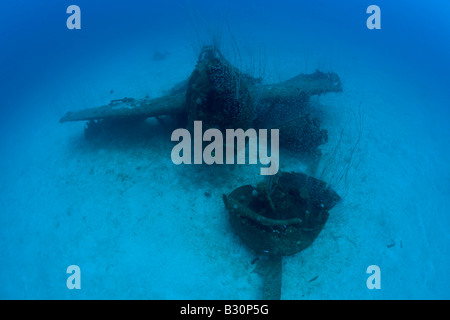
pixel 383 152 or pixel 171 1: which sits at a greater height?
pixel 171 1

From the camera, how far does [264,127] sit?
7.02 metres

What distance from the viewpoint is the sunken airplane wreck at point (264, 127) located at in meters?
4.53

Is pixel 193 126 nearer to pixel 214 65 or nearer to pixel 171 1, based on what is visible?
pixel 214 65

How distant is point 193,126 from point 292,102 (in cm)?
331

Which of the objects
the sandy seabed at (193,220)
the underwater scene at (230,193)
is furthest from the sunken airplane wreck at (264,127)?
the sandy seabed at (193,220)

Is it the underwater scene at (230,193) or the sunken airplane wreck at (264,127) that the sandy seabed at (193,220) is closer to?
the underwater scene at (230,193)

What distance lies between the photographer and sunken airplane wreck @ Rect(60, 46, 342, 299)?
4.53 meters

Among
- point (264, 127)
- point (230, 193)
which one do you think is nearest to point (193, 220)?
point (230, 193)

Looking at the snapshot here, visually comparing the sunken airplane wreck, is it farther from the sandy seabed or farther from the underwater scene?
the sandy seabed

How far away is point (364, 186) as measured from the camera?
614 cm

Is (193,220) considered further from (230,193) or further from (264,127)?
(264,127)

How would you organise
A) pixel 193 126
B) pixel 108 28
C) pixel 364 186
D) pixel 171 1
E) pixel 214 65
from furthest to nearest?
pixel 171 1 < pixel 108 28 < pixel 364 186 < pixel 193 126 < pixel 214 65

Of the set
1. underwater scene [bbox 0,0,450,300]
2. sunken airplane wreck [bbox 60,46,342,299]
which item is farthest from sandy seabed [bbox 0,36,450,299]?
sunken airplane wreck [bbox 60,46,342,299]
